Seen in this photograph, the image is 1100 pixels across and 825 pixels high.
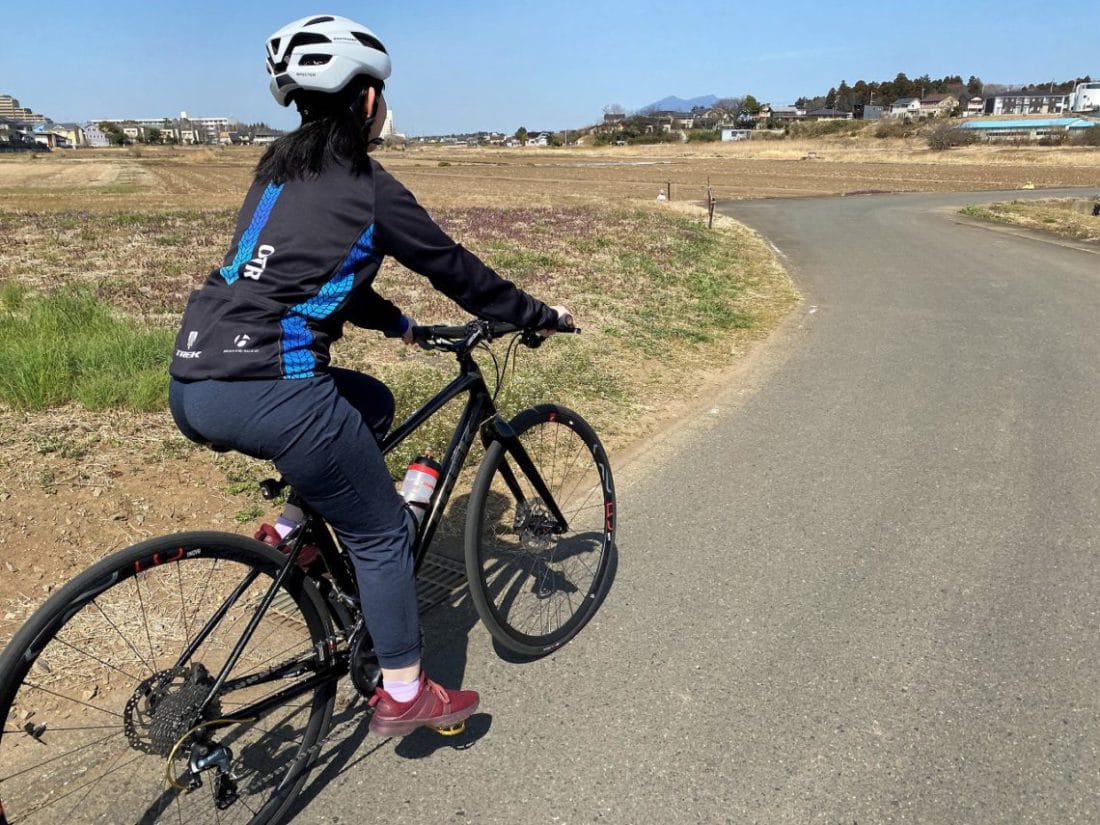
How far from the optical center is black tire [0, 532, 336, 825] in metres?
2.10

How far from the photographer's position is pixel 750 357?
8.50m

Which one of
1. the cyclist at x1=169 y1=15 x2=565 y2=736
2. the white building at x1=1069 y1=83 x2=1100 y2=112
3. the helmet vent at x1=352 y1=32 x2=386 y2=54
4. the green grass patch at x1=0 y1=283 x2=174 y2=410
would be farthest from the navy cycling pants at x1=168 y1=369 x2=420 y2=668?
the white building at x1=1069 y1=83 x2=1100 y2=112

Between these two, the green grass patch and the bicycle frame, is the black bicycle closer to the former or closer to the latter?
the bicycle frame

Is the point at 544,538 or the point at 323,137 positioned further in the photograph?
the point at 544,538

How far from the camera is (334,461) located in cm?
222

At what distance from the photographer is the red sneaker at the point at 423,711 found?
8.46ft

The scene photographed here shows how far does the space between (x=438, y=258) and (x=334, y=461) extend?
0.67 metres

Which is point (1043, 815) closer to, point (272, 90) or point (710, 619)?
point (710, 619)

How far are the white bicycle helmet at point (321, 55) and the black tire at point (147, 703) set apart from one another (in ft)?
4.18

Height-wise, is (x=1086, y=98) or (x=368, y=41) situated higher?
(x=1086, y=98)

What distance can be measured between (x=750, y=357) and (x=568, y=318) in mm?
5902

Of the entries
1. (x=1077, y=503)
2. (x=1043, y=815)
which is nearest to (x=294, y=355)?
(x=1043, y=815)

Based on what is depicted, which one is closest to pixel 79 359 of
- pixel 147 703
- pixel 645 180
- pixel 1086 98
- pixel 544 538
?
pixel 544 538

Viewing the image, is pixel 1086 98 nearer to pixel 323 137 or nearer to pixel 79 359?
pixel 79 359
